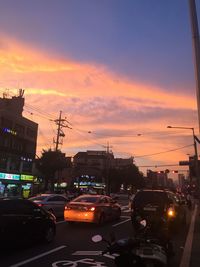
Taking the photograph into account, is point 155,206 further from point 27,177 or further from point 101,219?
point 27,177

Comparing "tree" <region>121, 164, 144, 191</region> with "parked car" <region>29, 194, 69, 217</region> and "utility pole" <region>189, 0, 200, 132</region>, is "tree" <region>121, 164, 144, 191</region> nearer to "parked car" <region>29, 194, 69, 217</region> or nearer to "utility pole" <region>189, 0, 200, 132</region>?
"parked car" <region>29, 194, 69, 217</region>

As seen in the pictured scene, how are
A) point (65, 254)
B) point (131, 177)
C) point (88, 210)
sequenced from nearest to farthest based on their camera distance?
point (65, 254), point (88, 210), point (131, 177)

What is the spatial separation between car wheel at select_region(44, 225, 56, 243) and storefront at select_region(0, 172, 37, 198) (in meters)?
38.8

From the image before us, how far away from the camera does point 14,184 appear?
57.3 m

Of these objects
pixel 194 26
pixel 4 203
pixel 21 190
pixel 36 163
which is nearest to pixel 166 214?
pixel 4 203

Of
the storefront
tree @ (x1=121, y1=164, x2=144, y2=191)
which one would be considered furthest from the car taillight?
tree @ (x1=121, y1=164, x2=144, y2=191)

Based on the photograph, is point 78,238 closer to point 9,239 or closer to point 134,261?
point 9,239

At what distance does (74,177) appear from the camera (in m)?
109

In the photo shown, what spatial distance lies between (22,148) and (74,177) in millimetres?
51001

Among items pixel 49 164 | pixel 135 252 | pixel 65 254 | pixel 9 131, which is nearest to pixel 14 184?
pixel 9 131

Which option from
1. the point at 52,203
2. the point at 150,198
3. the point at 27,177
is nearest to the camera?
the point at 150,198

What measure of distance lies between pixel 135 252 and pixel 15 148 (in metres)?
50.9

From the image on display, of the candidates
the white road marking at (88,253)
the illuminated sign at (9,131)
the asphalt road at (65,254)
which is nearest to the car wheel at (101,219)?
the asphalt road at (65,254)

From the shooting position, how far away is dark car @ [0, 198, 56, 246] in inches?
460
